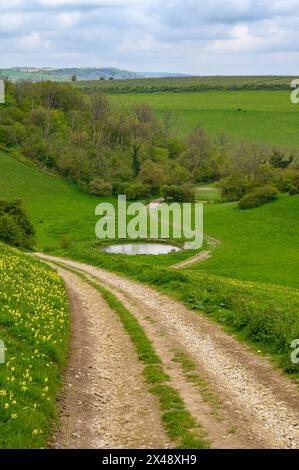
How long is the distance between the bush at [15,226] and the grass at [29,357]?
41.1m

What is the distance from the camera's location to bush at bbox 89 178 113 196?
13250cm

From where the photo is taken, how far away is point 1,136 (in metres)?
144

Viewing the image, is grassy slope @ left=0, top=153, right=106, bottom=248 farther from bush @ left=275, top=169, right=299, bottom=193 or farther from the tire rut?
the tire rut

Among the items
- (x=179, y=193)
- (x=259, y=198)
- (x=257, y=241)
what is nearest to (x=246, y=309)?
(x=257, y=241)

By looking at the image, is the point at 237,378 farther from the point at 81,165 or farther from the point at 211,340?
the point at 81,165

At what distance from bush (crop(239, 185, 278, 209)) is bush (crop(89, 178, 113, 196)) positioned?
127 ft

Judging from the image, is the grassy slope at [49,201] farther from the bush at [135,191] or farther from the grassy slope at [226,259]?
the bush at [135,191]

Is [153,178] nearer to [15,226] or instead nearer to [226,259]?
[226,259]

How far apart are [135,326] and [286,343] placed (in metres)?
7.25

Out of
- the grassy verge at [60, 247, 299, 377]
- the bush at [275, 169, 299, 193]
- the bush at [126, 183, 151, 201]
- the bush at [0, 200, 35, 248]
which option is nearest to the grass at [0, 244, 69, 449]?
the grassy verge at [60, 247, 299, 377]

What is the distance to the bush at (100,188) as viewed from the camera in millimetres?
132500

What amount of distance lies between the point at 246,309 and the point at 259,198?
277 ft

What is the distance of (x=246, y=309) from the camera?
2438 centimetres

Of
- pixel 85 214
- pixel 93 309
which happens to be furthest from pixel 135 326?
pixel 85 214
